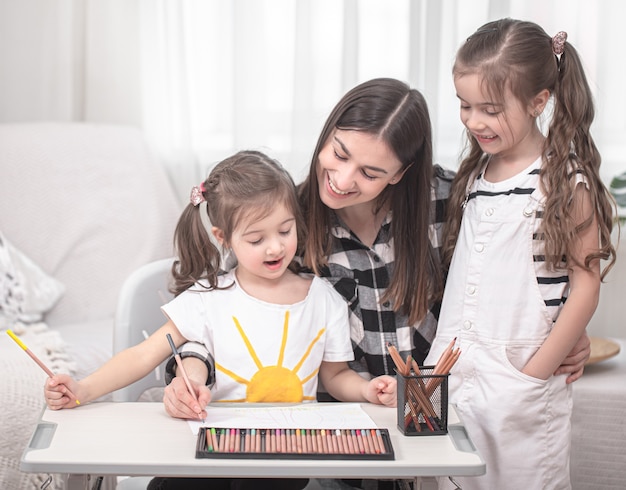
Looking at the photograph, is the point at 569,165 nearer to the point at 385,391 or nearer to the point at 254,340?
the point at 385,391

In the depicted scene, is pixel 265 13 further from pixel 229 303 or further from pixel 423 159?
pixel 229 303

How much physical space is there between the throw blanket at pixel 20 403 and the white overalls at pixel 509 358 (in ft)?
2.66

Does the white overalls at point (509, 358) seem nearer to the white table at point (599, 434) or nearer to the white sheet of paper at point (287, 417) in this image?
the white sheet of paper at point (287, 417)

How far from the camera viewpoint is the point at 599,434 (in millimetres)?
A: 1874

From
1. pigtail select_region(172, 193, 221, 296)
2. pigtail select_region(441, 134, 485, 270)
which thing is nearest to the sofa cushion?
pigtail select_region(172, 193, 221, 296)

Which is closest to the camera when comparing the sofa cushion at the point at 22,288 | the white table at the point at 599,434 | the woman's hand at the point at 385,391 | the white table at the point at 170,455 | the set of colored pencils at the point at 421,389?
the white table at the point at 170,455

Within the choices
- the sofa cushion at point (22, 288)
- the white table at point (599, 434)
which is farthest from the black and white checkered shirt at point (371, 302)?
the sofa cushion at point (22, 288)

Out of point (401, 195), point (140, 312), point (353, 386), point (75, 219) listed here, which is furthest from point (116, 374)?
point (75, 219)

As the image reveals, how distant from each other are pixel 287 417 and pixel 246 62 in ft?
4.81

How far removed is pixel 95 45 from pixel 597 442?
1810 millimetres

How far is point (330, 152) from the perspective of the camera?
4.65ft

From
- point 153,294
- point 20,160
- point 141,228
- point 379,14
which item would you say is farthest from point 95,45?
point 153,294

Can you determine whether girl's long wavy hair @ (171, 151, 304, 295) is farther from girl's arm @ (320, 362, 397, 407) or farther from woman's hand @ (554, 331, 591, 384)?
woman's hand @ (554, 331, 591, 384)

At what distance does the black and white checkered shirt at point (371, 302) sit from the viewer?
151 centimetres
